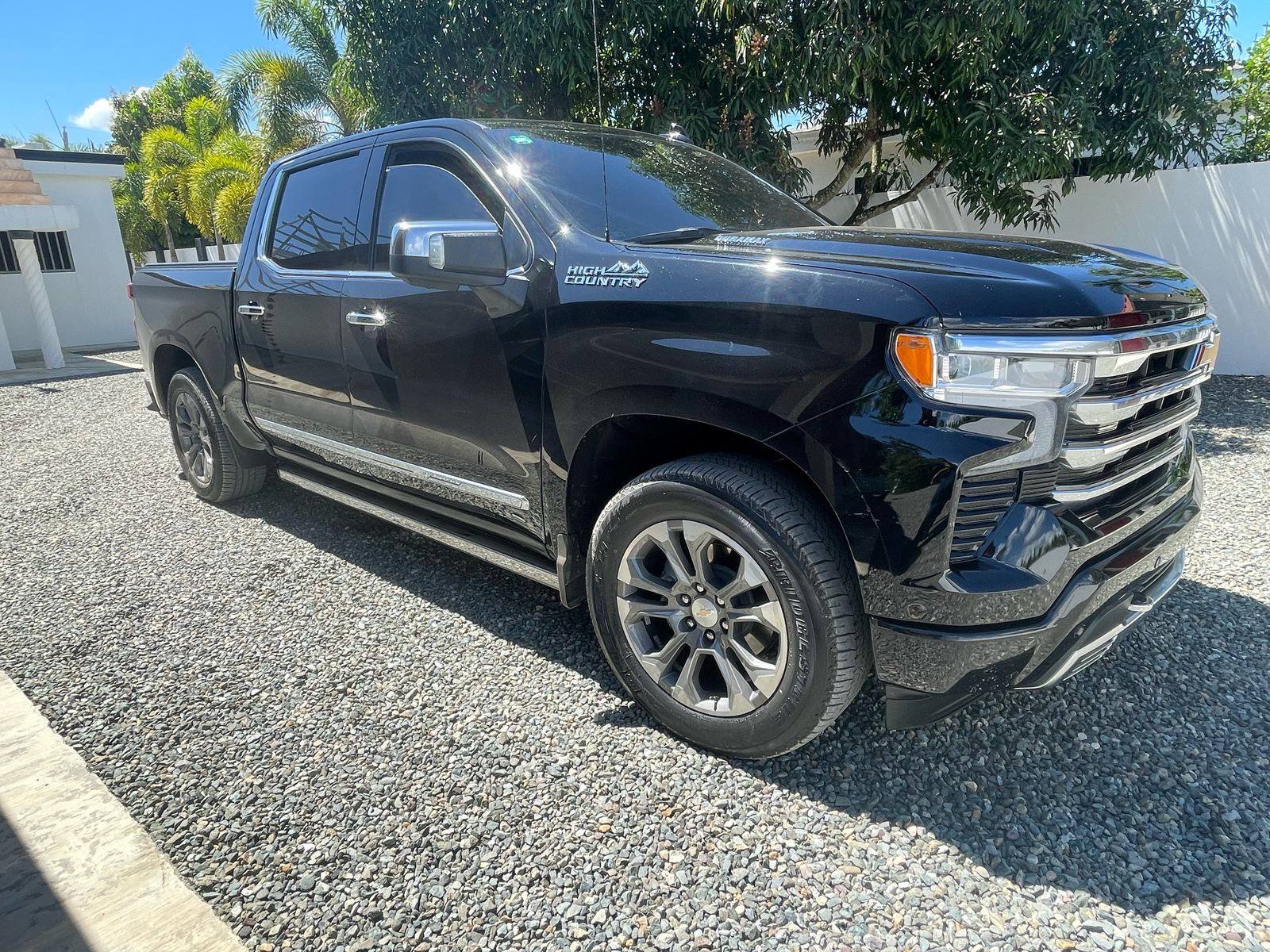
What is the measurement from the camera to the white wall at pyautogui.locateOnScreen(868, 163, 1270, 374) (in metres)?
8.05

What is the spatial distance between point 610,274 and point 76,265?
20.9 m

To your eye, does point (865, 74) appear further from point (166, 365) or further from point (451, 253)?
point (166, 365)

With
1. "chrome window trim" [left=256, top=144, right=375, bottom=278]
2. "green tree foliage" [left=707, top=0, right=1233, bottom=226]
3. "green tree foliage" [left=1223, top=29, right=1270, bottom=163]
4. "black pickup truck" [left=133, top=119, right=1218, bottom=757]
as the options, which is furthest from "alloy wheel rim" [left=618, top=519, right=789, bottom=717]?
"green tree foliage" [left=1223, top=29, right=1270, bottom=163]

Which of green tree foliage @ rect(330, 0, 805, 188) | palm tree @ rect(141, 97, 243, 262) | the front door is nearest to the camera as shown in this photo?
the front door

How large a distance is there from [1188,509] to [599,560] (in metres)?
1.87

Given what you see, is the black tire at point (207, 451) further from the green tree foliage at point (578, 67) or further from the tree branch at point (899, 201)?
the tree branch at point (899, 201)

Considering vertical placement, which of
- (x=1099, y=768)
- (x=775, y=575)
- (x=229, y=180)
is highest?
(x=229, y=180)

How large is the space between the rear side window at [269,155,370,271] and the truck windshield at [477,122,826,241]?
828mm

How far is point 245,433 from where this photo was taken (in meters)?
4.60

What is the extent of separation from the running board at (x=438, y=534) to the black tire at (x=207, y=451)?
0.83 metres

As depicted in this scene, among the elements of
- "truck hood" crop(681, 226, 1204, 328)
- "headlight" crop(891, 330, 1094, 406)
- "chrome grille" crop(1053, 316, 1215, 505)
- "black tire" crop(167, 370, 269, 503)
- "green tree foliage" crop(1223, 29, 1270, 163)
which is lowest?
"black tire" crop(167, 370, 269, 503)

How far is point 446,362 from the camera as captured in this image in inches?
118

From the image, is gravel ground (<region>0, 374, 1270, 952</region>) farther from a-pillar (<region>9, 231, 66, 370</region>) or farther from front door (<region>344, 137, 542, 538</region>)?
a-pillar (<region>9, 231, 66, 370</region>)

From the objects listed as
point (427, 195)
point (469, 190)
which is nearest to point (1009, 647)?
point (469, 190)
